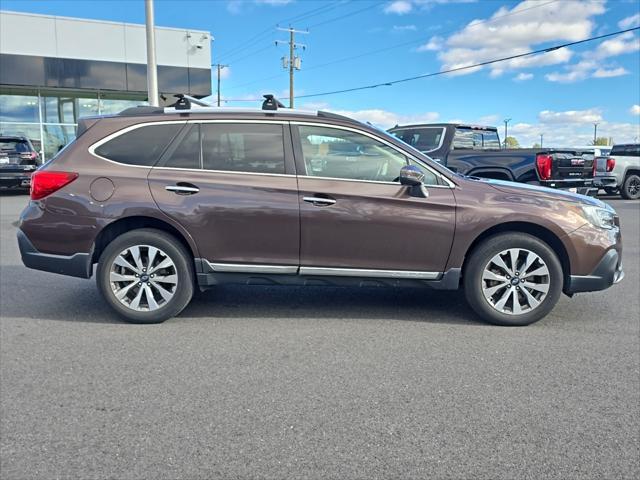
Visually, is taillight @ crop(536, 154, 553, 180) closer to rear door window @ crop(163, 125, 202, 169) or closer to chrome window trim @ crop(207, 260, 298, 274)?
chrome window trim @ crop(207, 260, 298, 274)

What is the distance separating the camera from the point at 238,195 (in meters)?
4.61

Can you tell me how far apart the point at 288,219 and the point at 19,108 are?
958 inches

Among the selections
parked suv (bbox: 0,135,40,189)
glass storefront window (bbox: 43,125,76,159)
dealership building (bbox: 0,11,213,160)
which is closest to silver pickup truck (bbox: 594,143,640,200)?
dealership building (bbox: 0,11,213,160)

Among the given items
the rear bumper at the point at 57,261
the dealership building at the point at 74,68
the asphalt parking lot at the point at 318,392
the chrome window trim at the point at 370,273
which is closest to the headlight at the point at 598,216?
the asphalt parking lot at the point at 318,392

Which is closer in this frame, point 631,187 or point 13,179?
point 13,179

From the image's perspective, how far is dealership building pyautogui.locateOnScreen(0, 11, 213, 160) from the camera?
21.9 m

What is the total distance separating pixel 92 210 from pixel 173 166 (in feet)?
2.57

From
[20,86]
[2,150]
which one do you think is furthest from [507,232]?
[20,86]

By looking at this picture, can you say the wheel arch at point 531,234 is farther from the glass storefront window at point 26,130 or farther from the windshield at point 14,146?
the glass storefront window at point 26,130

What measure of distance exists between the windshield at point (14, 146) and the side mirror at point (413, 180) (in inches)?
606

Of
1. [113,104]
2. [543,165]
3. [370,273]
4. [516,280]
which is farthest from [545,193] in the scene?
[113,104]

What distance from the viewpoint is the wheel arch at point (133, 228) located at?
4707mm

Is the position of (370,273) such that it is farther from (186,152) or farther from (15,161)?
(15,161)

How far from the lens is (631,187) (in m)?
18.1
